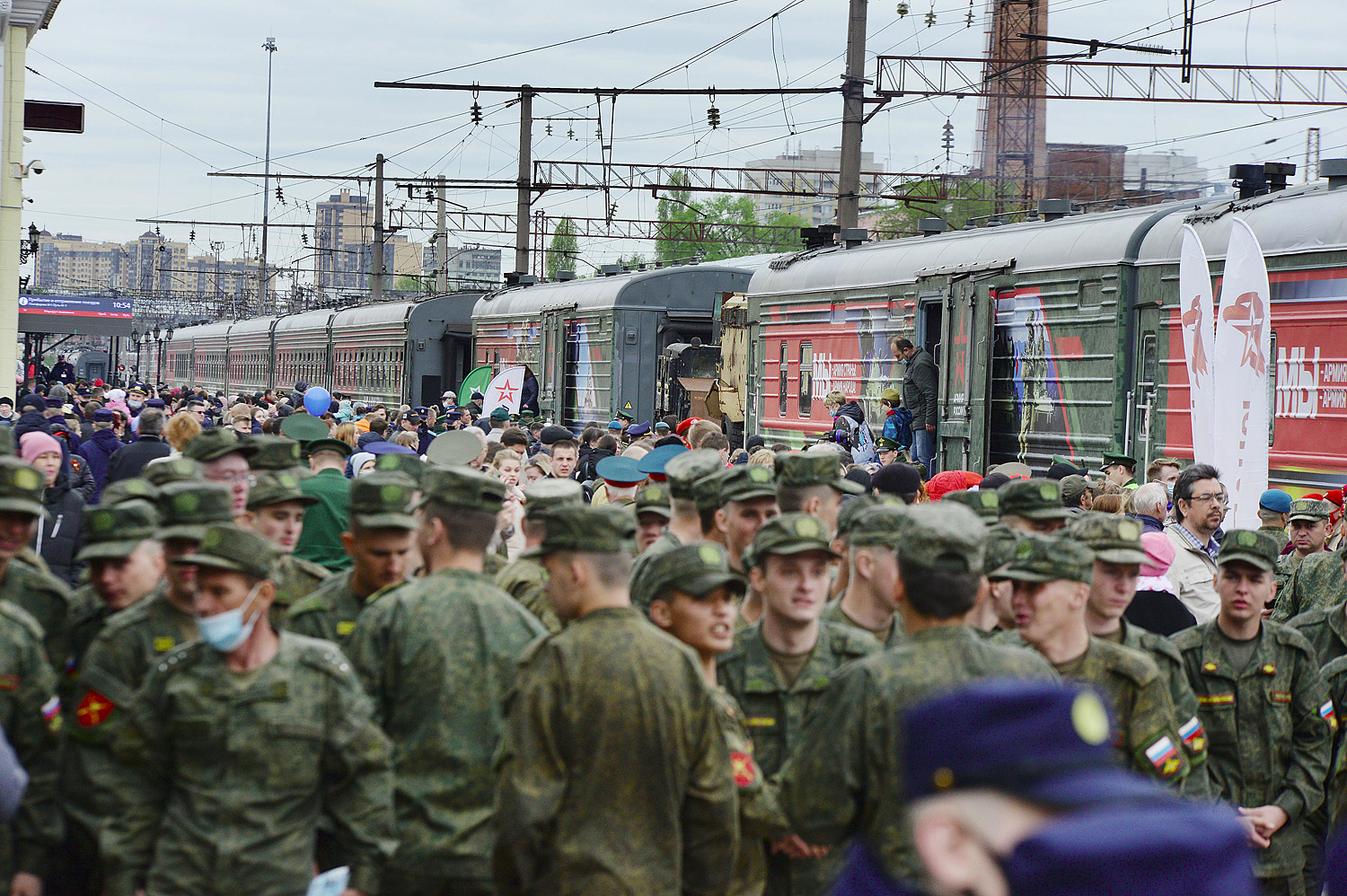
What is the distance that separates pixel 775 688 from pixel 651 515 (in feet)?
8.47

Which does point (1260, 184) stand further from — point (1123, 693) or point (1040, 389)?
point (1123, 693)

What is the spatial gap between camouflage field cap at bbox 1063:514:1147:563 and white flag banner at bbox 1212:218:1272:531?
529 centimetres

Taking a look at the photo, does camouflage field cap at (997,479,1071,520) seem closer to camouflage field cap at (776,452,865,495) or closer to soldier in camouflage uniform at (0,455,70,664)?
camouflage field cap at (776,452,865,495)

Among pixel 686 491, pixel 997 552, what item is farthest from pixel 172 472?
pixel 997 552

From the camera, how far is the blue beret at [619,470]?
9.51 m

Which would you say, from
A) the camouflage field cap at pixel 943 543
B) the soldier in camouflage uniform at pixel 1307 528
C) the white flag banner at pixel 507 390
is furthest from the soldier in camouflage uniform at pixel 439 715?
the white flag banner at pixel 507 390

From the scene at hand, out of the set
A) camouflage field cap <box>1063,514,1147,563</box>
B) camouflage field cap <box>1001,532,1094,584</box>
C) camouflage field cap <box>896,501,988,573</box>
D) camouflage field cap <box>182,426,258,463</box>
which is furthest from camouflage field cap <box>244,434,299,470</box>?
camouflage field cap <box>896,501,988,573</box>

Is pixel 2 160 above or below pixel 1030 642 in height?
above

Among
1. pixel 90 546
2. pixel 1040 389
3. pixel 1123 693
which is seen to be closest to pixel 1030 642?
pixel 1123 693

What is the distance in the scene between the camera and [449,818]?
178 inches

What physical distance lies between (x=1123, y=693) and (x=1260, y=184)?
35.0 ft

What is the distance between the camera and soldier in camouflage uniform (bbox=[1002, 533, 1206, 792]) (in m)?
4.73

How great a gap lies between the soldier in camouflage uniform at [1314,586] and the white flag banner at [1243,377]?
2.18 m

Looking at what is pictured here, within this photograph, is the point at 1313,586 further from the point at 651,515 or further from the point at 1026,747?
the point at 1026,747
